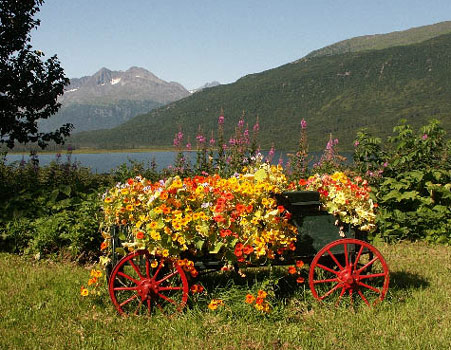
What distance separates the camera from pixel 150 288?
400 centimetres

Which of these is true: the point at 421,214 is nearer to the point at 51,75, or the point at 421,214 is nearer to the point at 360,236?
the point at 360,236

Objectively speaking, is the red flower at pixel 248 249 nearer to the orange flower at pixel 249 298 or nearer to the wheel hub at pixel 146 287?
the orange flower at pixel 249 298

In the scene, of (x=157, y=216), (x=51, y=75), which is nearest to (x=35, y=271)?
(x=157, y=216)

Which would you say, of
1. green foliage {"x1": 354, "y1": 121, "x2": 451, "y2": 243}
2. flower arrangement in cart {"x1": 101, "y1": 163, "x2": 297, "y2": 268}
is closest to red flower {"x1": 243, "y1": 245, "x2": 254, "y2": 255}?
flower arrangement in cart {"x1": 101, "y1": 163, "x2": 297, "y2": 268}

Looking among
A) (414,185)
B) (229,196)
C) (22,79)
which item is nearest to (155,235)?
(229,196)

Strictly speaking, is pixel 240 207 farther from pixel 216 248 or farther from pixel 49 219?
pixel 49 219

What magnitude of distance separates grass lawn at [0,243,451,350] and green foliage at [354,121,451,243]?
2.56m

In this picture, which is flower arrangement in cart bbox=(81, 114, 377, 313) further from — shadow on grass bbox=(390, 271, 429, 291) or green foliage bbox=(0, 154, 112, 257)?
green foliage bbox=(0, 154, 112, 257)

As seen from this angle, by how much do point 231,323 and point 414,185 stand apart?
5043 mm

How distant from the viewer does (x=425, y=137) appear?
7547 millimetres

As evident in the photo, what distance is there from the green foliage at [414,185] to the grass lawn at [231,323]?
256 centimetres

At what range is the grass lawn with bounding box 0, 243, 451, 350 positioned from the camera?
3510 mm

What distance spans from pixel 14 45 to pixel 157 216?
8.45m

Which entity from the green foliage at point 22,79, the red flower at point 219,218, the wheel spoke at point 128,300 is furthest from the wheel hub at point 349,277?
the green foliage at point 22,79
